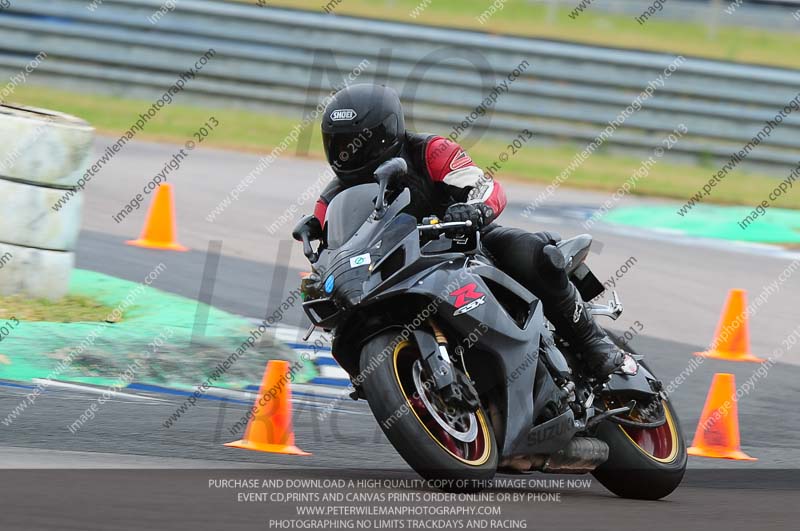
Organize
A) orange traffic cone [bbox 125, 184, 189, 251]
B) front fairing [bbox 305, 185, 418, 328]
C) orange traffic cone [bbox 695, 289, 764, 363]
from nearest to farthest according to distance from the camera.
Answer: front fairing [bbox 305, 185, 418, 328]
orange traffic cone [bbox 695, 289, 764, 363]
orange traffic cone [bbox 125, 184, 189, 251]

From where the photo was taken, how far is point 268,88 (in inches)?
874

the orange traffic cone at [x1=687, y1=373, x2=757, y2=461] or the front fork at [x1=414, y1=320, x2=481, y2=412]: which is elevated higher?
the front fork at [x1=414, y1=320, x2=481, y2=412]

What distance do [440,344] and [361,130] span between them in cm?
108

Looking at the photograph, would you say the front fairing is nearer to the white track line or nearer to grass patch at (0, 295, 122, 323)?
the white track line

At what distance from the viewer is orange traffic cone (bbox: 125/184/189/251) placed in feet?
43.4

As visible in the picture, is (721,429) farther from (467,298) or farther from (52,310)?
(52,310)

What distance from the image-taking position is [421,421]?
5887mm

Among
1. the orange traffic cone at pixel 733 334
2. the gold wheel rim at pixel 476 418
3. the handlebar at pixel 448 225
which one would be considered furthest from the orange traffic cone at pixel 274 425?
the orange traffic cone at pixel 733 334

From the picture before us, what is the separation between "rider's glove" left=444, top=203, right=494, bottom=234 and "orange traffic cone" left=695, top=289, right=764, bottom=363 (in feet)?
16.3

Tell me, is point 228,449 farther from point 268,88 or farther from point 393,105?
point 268,88


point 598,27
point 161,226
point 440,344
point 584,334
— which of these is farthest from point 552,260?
point 598,27

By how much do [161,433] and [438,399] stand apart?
1917 mm

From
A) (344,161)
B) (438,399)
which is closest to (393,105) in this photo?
(344,161)

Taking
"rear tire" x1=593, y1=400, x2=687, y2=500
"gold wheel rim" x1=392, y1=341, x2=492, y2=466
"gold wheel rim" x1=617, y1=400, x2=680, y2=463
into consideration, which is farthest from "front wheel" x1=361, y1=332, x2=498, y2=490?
"gold wheel rim" x1=617, y1=400, x2=680, y2=463
